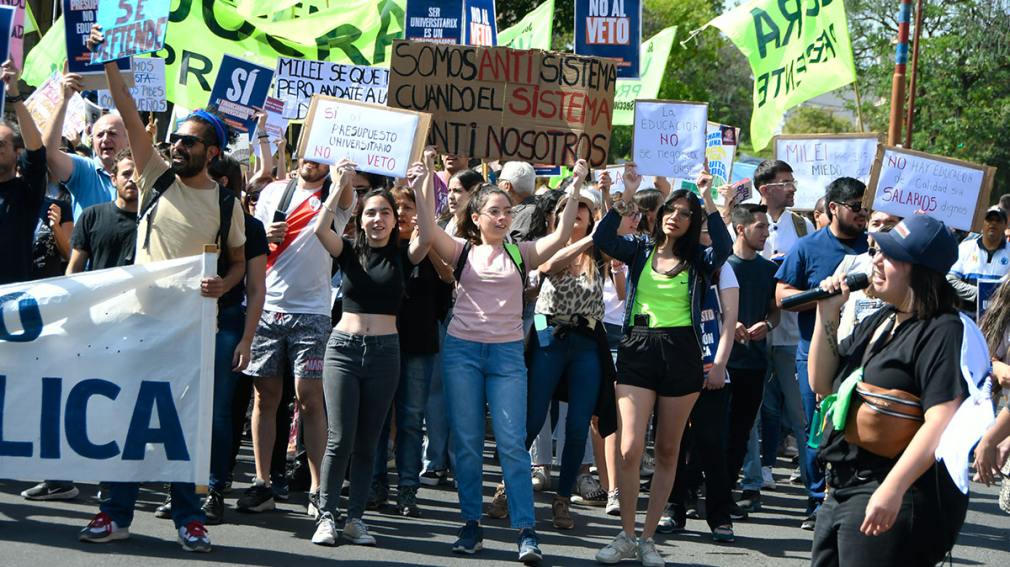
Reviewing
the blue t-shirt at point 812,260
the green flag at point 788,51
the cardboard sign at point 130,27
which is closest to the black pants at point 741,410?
the blue t-shirt at point 812,260

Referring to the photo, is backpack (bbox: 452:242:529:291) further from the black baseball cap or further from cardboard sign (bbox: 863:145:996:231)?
the black baseball cap

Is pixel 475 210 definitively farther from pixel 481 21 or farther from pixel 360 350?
pixel 481 21

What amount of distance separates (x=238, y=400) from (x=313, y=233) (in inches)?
43.6

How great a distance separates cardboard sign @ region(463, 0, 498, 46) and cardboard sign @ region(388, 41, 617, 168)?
4822mm

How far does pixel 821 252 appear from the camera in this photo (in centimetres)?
807

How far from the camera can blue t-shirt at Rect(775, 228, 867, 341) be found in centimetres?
802

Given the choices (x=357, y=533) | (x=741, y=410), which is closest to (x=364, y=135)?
(x=357, y=533)

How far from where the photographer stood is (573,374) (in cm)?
771

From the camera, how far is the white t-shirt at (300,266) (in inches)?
300

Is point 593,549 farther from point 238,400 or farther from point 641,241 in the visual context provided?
point 238,400

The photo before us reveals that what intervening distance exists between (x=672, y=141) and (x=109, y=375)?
4.09 metres

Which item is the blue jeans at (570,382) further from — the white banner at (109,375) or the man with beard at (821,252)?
the white banner at (109,375)

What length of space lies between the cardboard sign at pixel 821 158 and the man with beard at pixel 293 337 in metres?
4.05

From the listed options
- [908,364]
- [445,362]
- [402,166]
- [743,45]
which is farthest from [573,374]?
[743,45]
